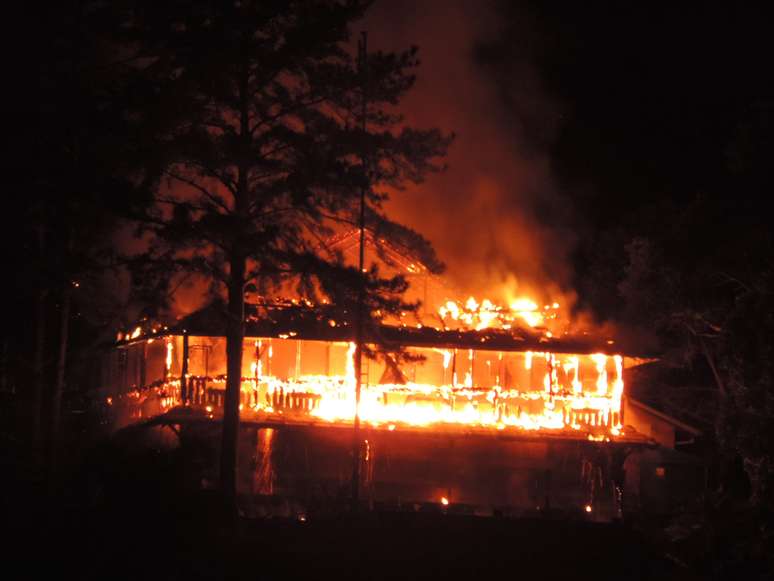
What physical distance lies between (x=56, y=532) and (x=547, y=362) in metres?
11.6

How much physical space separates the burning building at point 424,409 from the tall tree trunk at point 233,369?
2753 mm

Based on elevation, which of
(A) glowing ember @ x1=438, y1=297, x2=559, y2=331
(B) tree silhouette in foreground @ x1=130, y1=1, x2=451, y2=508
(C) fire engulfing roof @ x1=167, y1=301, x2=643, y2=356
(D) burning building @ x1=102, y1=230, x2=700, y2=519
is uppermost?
(B) tree silhouette in foreground @ x1=130, y1=1, x2=451, y2=508

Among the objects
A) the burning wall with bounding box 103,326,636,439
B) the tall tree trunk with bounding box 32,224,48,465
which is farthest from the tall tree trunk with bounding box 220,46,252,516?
the burning wall with bounding box 103,326,636,439

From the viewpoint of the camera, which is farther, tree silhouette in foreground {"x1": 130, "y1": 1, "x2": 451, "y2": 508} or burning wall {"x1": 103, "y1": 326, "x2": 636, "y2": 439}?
burning wall {"x1": 103, "y1": 326, "x2": 636, "y2": 439}

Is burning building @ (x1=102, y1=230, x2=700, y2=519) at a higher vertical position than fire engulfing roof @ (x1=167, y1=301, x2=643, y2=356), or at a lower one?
lower

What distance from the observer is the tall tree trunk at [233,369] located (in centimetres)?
1285

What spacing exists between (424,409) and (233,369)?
602 cm

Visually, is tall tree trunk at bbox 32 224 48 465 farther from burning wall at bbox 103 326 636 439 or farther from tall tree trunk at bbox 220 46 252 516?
burning wall at bbox 103 326 636 439

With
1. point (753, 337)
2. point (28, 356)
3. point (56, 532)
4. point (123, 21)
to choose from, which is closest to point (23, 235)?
point (28, 356)

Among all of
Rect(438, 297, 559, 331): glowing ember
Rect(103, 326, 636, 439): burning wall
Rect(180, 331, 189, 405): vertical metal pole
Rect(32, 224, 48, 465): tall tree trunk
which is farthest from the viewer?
Rect(438, 297, 559, 331): glowing ember

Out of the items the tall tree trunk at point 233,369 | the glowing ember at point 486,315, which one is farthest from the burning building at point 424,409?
the tall tree trunk at point 233,369

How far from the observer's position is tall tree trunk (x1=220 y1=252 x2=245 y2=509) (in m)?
12.9

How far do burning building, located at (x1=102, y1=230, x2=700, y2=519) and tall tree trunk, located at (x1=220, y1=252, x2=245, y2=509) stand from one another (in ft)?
9.03

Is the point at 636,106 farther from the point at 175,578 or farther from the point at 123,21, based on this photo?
the point at 175,578
